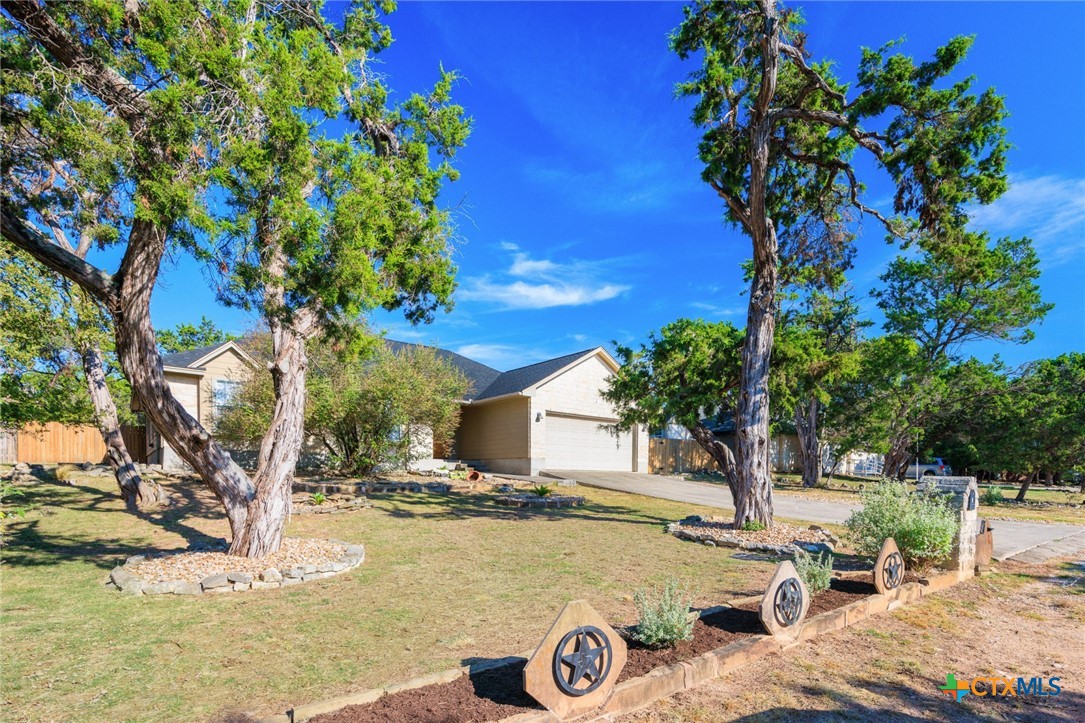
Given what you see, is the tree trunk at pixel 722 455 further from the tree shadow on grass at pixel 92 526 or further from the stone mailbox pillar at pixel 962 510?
the tree shadow on grass at pixel 92 526

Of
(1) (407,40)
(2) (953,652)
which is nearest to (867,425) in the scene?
(2) (953,652)

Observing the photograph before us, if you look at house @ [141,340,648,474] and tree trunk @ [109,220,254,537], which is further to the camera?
house @ [141,340,648,474]

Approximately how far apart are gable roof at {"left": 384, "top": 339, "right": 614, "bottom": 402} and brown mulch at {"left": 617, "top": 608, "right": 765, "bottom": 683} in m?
15.5

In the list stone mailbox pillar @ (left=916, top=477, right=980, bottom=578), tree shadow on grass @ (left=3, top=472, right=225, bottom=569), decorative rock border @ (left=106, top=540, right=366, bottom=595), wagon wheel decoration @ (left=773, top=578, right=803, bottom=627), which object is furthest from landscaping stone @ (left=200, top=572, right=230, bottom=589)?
stone mailbox pillar @ (left=916, top=477, right=980, bottom=578)

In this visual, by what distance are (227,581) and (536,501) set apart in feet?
27.9

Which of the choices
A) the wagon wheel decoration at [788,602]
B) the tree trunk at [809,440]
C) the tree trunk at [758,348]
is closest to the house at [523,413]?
the tree trunk at [809,440]

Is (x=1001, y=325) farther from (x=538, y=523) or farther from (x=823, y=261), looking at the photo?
(x=538, y=523)

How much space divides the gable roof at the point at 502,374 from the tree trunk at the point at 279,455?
11.0m

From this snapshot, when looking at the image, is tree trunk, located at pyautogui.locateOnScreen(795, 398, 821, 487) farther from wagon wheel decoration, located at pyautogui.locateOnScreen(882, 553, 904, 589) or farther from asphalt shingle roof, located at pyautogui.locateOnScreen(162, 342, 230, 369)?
asphalt shingle roof, located at pyautogui.locateOnScreen(162, 342, 230, 369)

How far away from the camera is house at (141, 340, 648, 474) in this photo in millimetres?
18844

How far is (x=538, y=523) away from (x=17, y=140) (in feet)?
31.6

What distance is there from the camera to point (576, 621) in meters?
3.33

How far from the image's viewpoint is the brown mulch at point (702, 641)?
3.79 metres

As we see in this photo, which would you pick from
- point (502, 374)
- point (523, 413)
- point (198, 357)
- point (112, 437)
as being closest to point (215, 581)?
point (112, 437)
